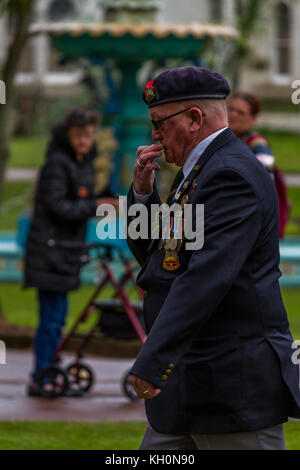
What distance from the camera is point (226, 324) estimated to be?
351 cm

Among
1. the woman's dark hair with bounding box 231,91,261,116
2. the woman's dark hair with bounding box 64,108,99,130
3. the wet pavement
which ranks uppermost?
the woman's dark hair with bounding box 231,91,261,116

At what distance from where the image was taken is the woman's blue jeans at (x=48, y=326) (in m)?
7.59

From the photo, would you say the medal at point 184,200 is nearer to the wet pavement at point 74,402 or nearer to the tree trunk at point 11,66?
the wet pavement at point 74,402

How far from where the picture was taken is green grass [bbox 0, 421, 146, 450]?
5.87 m

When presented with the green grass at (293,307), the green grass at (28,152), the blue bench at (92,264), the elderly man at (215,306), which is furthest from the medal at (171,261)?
the green grass at (28,152)

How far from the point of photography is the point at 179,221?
3658mm

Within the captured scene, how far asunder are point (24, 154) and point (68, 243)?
2278 centimetres

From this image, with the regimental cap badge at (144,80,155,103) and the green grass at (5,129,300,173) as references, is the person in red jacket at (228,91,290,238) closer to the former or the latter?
the regimental cap badge at (144,80,155,103)

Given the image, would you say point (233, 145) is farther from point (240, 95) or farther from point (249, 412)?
point (240, 95)

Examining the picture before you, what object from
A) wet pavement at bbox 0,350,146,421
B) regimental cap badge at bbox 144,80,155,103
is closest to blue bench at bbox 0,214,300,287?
wet pavement at bbox 0,350,146,421

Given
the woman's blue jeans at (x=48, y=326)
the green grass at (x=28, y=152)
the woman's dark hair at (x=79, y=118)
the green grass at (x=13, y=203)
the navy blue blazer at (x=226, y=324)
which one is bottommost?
the green grass at (x=28, y=152)

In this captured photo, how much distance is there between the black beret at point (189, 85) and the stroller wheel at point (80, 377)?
14.2 ft

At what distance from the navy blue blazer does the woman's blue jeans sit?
4.01m

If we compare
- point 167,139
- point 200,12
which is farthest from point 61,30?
point 200,12
